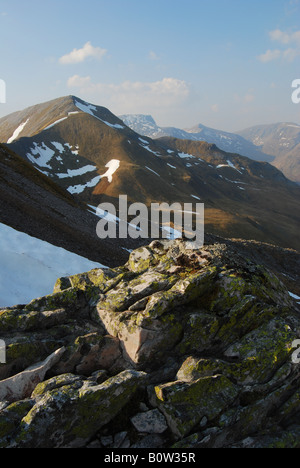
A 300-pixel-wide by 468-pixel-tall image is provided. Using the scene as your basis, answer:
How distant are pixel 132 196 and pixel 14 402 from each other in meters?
132

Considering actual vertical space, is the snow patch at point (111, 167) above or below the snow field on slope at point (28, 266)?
above

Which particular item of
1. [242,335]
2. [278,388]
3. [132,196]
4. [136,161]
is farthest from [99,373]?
[136,161]

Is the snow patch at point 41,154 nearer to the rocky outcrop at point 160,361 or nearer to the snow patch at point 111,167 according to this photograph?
the snow patch at point 111,167

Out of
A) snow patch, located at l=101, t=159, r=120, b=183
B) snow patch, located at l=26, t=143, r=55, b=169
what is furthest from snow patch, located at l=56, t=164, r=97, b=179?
snow patch, located at l=26, t=143, r=55, b=169

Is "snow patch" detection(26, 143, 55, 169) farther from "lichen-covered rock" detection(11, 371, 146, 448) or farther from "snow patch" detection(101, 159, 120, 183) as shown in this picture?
"lichen-covered rock" detection(11, 371, 146, 448)

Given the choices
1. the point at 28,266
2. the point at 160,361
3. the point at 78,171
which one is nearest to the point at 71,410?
the point at 160,361

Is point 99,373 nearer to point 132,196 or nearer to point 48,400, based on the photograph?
point 48,400

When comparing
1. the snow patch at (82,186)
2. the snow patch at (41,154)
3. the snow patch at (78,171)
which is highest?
the snow patch at (41,154)

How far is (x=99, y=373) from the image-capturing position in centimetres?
1123

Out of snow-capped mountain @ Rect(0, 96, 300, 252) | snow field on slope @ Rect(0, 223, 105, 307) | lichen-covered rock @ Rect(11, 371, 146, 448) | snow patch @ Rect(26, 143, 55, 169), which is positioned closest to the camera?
lichen-covered rock @ Rect(11, 371, 146, 448)

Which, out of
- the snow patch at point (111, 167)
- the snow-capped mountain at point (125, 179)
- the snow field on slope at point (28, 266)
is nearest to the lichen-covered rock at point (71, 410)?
the snow field on slope at point (28, 266)

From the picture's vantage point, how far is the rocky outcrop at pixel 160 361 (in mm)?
9758

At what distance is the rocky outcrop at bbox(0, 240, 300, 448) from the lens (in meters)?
9.76

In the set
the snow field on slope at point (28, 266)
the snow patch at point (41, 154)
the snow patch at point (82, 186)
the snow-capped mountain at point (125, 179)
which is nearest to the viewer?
the snow field on slope at point (28, 266)
